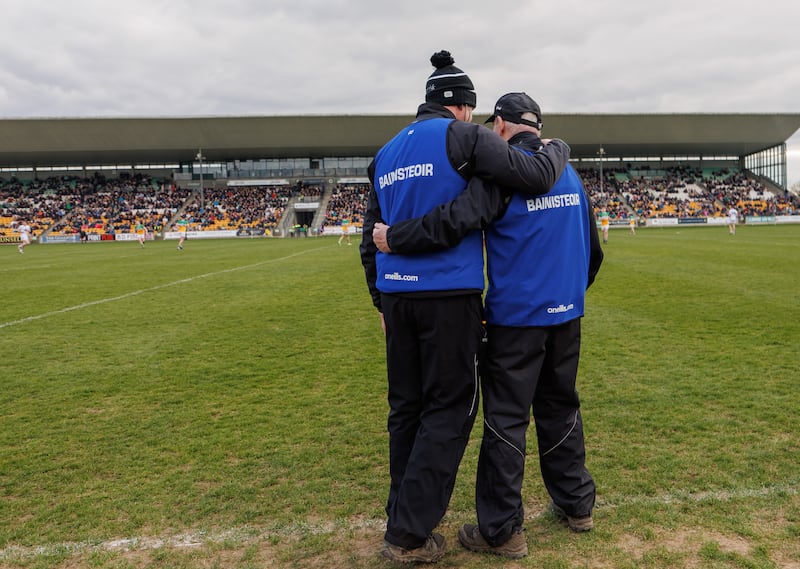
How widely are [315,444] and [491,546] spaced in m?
1.84

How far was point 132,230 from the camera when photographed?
176ft

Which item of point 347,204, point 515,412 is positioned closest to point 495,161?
point 515,412

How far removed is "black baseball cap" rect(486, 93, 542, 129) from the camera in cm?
300

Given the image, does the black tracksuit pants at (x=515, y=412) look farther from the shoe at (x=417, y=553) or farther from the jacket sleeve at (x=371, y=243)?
the jacket sleeve at (x=371, y=243)

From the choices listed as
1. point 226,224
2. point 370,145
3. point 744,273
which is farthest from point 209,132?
point 744,273

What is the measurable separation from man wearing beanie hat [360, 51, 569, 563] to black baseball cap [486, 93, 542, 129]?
21cm

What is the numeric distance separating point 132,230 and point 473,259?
2241 inches

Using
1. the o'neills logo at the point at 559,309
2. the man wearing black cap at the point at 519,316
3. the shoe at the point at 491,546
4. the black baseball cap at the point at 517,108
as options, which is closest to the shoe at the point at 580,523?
the man wearing black cap at the point at 519,316

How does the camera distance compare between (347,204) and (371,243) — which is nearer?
(371,243)

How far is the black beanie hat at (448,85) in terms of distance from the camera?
111 inches

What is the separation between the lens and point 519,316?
2.80m

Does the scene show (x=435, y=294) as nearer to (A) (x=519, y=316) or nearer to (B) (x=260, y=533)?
(A) (x=519, y=316)

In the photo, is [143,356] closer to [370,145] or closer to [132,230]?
[132,230]

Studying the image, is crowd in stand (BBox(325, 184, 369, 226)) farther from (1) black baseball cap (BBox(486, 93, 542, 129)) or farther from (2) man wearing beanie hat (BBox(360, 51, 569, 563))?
(2) man wearing beanie hat (BBox(360, 51, 569, 563))
